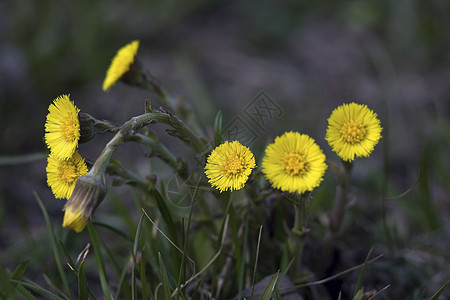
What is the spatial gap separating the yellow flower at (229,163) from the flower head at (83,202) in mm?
327

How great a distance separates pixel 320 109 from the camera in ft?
11.4

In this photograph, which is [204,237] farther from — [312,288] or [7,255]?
[7,255]

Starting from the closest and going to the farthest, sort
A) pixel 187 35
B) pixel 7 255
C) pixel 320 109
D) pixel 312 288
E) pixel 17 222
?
pixel 312 288 < pixel 7 255 < pixel 17 222 < pixel 320 109 < pixel 187 35

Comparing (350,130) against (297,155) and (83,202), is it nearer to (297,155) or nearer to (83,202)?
(297,155)

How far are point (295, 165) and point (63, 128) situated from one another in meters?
0.73

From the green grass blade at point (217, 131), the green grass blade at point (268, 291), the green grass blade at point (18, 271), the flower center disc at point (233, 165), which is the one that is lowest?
the green grass blade at point (18, 271)

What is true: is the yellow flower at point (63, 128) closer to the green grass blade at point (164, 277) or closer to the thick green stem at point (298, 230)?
the green grass blade at point (164, 277)

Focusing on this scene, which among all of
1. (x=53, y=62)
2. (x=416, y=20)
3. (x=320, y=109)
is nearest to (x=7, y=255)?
(x=53, y=62)

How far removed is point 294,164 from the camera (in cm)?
128

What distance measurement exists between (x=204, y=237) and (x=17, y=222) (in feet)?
4.55

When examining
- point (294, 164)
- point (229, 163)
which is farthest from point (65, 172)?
point (294, 164)

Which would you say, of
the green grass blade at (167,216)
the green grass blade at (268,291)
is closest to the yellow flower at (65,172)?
the green grass blade at (167,216)

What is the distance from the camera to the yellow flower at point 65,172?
136 cm

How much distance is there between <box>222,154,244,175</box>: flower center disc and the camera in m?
1.29
